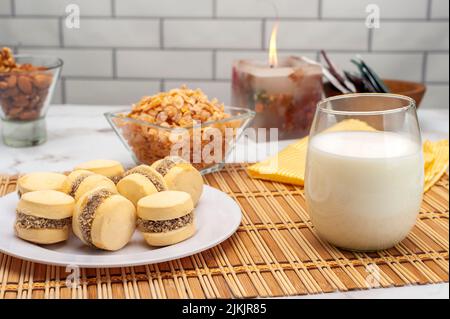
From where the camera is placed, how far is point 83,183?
89 cm

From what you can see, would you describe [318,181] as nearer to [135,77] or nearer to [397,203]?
[397,203]

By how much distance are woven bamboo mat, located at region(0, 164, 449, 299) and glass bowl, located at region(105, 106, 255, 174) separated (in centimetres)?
24

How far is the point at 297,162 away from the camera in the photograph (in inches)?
48.6

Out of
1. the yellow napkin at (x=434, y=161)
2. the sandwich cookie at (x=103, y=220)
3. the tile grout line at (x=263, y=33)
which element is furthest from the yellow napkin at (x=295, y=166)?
the tile grout line at (x=263, y=33)

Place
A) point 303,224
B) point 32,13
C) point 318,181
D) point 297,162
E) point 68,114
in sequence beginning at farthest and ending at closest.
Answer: point 32,13 < point 68,114 < point 297,162 < point 303,224 < point 318,181

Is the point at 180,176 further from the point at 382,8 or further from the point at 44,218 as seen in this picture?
the point at 382,8

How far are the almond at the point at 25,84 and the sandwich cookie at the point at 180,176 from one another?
18.8 inches

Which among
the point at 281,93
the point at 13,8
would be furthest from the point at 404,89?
the point at 13,8

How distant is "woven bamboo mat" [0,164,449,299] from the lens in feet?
2.54

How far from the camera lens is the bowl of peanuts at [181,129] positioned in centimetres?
118

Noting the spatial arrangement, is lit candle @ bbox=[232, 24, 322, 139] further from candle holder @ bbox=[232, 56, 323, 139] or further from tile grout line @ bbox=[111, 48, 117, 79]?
tile grout line @ bbox=[111, 48, 117, 79]

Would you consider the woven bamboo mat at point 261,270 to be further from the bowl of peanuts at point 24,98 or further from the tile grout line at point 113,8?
the tile grout line at point 113,8

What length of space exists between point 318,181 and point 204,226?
16 cm
